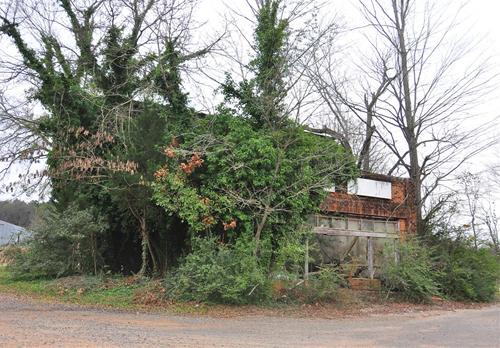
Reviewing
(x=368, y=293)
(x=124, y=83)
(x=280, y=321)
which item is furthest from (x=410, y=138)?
(x=280, y=321)

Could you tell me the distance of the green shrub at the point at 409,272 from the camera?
51.2 feet

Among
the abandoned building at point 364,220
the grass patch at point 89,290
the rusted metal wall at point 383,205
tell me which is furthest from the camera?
the rusted metal wall at point 383,205

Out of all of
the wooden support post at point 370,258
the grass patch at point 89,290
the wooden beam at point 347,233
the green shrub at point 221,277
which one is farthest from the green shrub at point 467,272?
the grass patch at point 89,290

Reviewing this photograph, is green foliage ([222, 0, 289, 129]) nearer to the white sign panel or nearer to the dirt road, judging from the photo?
the white sign panel

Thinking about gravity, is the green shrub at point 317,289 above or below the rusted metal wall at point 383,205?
below

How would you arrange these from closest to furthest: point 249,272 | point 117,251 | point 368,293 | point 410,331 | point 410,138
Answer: point 410,331, point 249,272, point 368,293, point 117,251, point 410,138

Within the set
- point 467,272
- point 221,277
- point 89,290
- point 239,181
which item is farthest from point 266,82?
point 467,272

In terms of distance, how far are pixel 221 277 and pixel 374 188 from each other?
33.3 ft

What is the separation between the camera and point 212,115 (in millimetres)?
15797

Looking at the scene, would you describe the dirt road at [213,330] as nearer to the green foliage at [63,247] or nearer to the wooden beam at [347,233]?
the green foliage at [63,247]

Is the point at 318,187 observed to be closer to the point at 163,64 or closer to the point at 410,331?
the point at 410,331

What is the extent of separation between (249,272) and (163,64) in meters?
8.33

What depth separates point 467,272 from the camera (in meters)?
17.3

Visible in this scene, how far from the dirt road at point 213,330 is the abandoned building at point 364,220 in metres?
5.49
